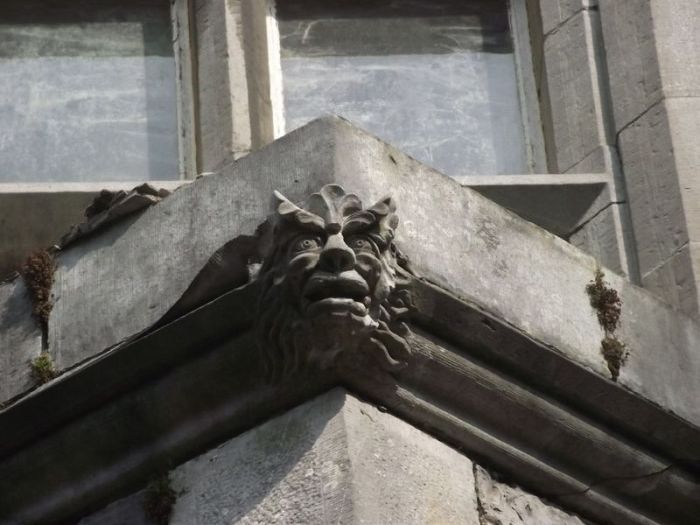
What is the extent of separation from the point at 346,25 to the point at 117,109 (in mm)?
819

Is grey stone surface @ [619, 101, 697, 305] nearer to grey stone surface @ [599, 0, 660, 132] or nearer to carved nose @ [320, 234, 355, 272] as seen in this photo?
grey stone surface @ [599, 0, 660, 132]

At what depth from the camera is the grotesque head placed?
684cm

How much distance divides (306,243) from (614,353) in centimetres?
102

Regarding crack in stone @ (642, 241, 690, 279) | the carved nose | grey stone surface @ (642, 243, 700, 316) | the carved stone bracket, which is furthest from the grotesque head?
crack in stone @ (642, 241, 690, 279)

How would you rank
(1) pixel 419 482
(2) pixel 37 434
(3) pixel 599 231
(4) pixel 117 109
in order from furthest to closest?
(4) pixel 117 109, (3) pixel 599 231, (2) pixel 37 434, (1) pixel 419 482

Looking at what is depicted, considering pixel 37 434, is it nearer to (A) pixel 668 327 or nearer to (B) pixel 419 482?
(B) pixel 419 482

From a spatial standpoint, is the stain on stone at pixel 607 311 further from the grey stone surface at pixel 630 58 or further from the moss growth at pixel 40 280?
the moss growth at pixel 40 280

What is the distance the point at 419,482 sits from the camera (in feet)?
22.6

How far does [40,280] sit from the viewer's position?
7.57 m

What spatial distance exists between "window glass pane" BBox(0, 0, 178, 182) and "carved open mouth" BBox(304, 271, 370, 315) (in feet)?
7.03

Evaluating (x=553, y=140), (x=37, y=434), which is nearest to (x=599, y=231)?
(x=553, y=140)

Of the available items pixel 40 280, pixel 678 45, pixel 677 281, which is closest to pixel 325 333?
pixel 40 280

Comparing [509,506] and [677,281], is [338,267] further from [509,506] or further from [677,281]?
[677,281]

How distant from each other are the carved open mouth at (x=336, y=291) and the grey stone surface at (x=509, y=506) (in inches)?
23.8
